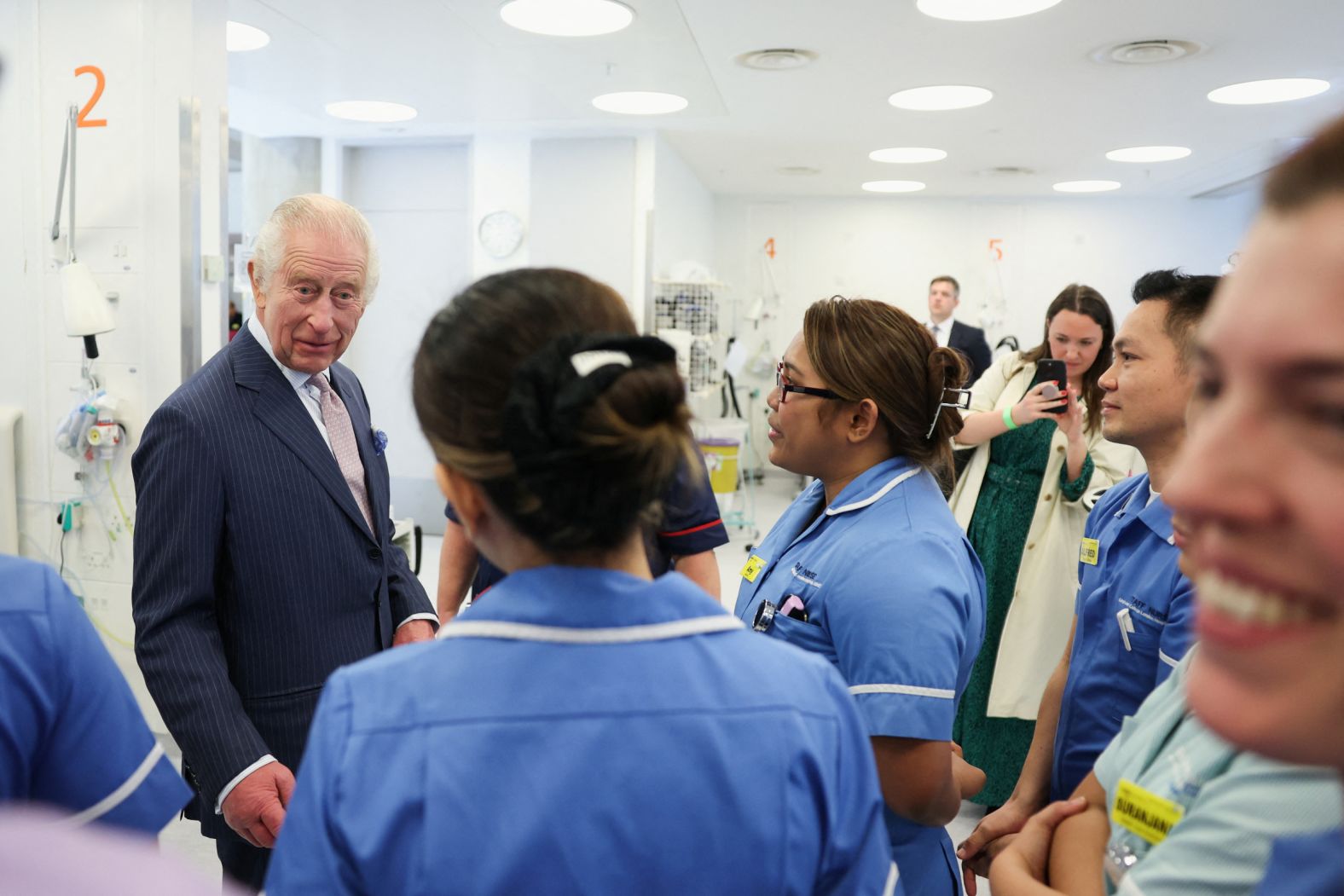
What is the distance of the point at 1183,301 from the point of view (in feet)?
6.07

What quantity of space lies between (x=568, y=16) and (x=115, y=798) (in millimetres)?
4130

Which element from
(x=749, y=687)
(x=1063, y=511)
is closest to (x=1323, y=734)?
(x=749, y=687)

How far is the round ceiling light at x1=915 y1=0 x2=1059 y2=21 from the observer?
3.96m

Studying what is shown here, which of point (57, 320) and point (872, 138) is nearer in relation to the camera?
point (57, 320)

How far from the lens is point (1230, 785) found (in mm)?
836

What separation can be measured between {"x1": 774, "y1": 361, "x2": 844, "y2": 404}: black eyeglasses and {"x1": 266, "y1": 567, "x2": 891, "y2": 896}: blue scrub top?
90 centimetres

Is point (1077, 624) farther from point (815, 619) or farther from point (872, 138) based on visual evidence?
point (872, 138)

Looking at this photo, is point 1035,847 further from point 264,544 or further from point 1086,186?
point 1086,186

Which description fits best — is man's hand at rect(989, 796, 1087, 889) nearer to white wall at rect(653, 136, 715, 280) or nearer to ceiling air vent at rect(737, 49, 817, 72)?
ceiling air vent at rect(737, 49, 817, 72)

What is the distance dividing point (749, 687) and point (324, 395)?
4.56ft

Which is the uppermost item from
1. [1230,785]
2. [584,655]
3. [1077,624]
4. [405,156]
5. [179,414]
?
[405,156]

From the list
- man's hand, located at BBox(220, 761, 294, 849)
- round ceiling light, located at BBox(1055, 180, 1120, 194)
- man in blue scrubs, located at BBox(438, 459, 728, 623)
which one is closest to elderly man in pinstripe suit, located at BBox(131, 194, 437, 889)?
man's hand, located at BBox(220, 761, 294, 849)

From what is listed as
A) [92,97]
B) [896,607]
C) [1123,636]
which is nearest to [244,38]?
[92,97]

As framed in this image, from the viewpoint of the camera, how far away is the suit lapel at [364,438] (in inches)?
74.7
